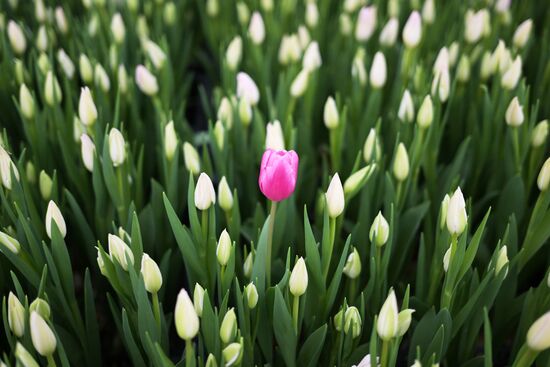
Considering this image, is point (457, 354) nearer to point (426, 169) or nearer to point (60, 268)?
point (426, 169)

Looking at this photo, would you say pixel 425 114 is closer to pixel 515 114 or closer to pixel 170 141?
pixel 515 114

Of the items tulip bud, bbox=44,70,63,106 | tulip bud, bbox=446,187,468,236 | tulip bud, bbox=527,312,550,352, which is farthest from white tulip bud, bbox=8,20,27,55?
tulip bud, bbox=527,312,550,352

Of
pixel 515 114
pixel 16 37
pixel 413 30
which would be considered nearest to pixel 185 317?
pixel 515 114

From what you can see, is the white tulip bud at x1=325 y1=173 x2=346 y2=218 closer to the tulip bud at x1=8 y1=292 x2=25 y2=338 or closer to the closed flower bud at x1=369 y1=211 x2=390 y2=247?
the closed flower bud at x1=369 y1=211 x2=390 y2=247

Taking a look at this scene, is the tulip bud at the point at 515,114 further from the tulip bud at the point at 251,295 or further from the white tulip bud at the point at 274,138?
the tulip bud at the point at 251,295

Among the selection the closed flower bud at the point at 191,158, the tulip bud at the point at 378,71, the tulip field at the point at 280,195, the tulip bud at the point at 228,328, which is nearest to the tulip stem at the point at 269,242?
the tulip field at the point at 280,195

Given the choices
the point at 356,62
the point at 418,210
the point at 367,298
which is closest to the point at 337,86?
the point at 356,62
